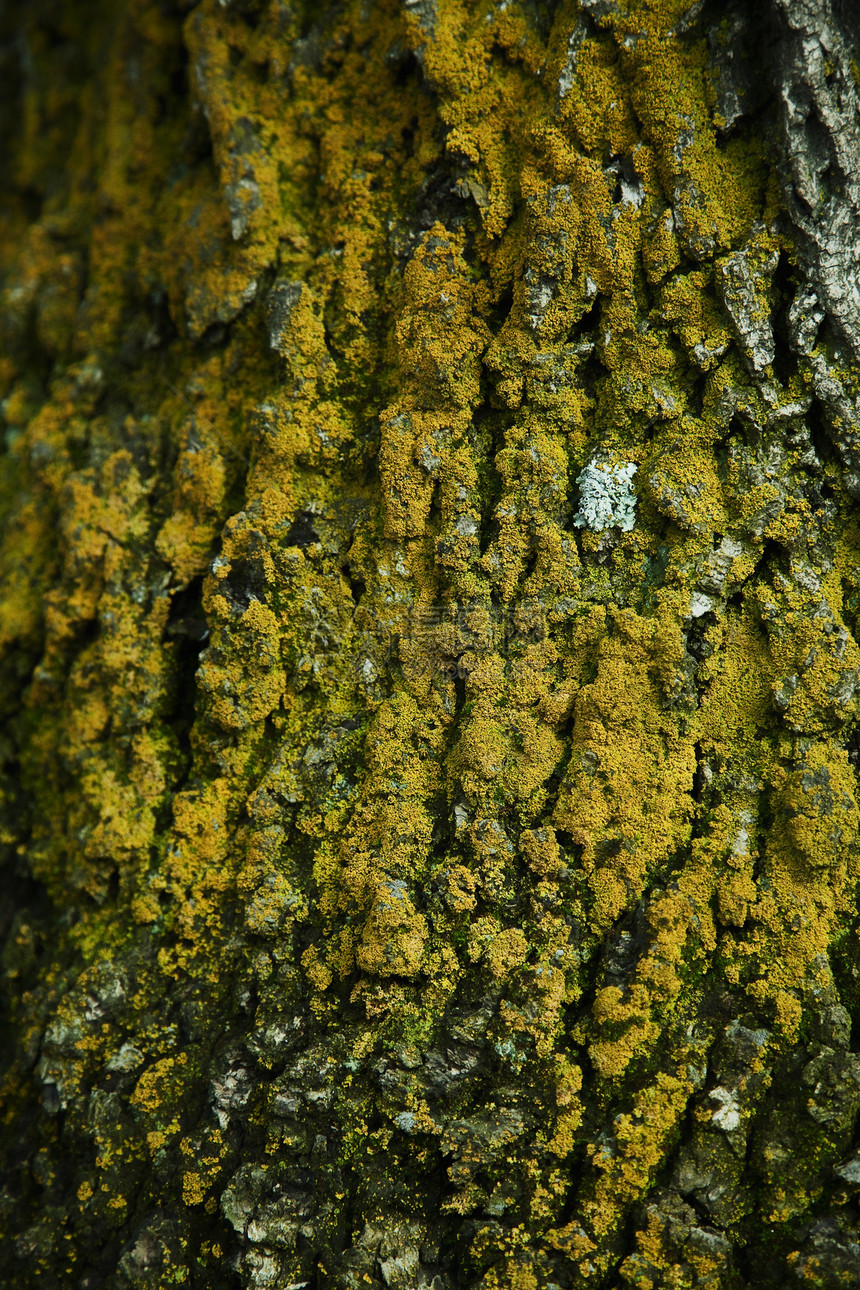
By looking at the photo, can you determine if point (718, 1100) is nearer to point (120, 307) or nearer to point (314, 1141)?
point (314, 1141)

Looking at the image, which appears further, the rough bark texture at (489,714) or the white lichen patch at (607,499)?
the white lichen patch at (607,499)

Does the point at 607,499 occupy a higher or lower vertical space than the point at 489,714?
higher

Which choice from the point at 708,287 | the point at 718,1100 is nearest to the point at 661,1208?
the point at 718,1100

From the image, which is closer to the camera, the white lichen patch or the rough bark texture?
the rough bark texture
